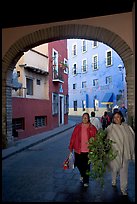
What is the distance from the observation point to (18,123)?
1337 centimetres

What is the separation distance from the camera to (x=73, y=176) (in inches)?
239

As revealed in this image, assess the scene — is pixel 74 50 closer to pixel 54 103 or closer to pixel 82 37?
pixel 54 103

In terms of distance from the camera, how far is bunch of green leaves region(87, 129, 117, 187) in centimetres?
465

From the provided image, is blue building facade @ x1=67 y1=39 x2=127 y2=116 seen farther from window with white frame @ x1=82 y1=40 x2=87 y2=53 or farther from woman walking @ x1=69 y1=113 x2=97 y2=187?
woman walking @ x1=69 y1=113 x2=97 y2=187

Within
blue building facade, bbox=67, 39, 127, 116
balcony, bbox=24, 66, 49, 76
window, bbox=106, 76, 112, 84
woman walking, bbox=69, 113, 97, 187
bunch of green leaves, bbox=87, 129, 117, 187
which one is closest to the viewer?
bunch of green leaves, bbox=87, 129, 117, 187

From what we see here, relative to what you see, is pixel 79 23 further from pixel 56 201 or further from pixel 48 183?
pixel 56 201

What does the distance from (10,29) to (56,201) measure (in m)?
5.08

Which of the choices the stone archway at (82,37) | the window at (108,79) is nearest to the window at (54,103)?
the stone archway at (82,37)

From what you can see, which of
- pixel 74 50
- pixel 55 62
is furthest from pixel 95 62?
pixel 55 62

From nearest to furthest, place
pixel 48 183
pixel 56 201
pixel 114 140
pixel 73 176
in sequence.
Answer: pixel 56 201
pixel 114 140
pixel 48 183
pixel 73 176

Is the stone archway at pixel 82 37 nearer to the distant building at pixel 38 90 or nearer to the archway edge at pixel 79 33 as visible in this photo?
the archway edge at pixel 79 33

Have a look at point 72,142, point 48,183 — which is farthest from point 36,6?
point 48,183

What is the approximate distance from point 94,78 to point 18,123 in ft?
79.6

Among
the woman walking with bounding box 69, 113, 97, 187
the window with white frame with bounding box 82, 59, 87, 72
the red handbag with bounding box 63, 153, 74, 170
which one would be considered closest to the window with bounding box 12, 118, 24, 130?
the red handbag with bounding box 63, 153, 74, 170
